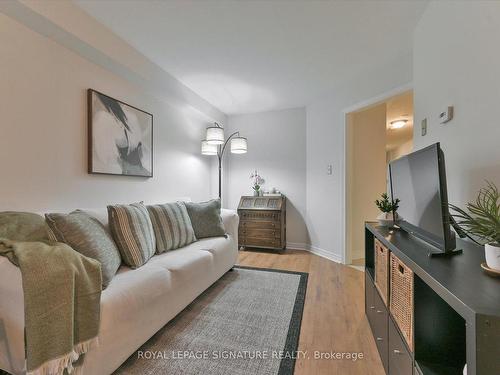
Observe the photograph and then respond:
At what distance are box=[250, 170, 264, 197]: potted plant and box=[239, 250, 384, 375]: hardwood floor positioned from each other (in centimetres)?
135

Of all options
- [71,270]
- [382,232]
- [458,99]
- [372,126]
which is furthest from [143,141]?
[372,126]

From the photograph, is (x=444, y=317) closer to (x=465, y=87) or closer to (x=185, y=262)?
(x=465, y=87)

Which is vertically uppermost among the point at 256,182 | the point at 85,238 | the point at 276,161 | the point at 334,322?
the point at 276,161

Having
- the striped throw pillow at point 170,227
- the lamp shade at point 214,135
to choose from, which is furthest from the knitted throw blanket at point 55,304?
the lamp shade at point 214,135

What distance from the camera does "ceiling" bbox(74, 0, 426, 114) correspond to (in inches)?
71.9

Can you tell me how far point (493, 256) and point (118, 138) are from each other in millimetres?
2693

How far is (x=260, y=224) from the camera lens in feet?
12.5

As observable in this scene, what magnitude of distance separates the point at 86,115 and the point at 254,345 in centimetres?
226

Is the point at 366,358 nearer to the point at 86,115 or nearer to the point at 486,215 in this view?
the point at 486,215

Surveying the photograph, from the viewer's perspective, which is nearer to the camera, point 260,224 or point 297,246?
point 260,224

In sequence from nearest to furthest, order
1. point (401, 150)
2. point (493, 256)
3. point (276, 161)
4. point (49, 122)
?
point (493, 256), point (49, 122), point (276, 161), point (401, 150)

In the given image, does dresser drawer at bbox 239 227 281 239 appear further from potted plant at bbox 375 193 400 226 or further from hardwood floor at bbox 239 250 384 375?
potted plant at bbox 375 193 400 226

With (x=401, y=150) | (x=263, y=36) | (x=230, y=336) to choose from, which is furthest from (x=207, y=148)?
(x=401, y=150)

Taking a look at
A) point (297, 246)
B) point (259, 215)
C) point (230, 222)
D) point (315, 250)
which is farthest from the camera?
point (297, 246)
